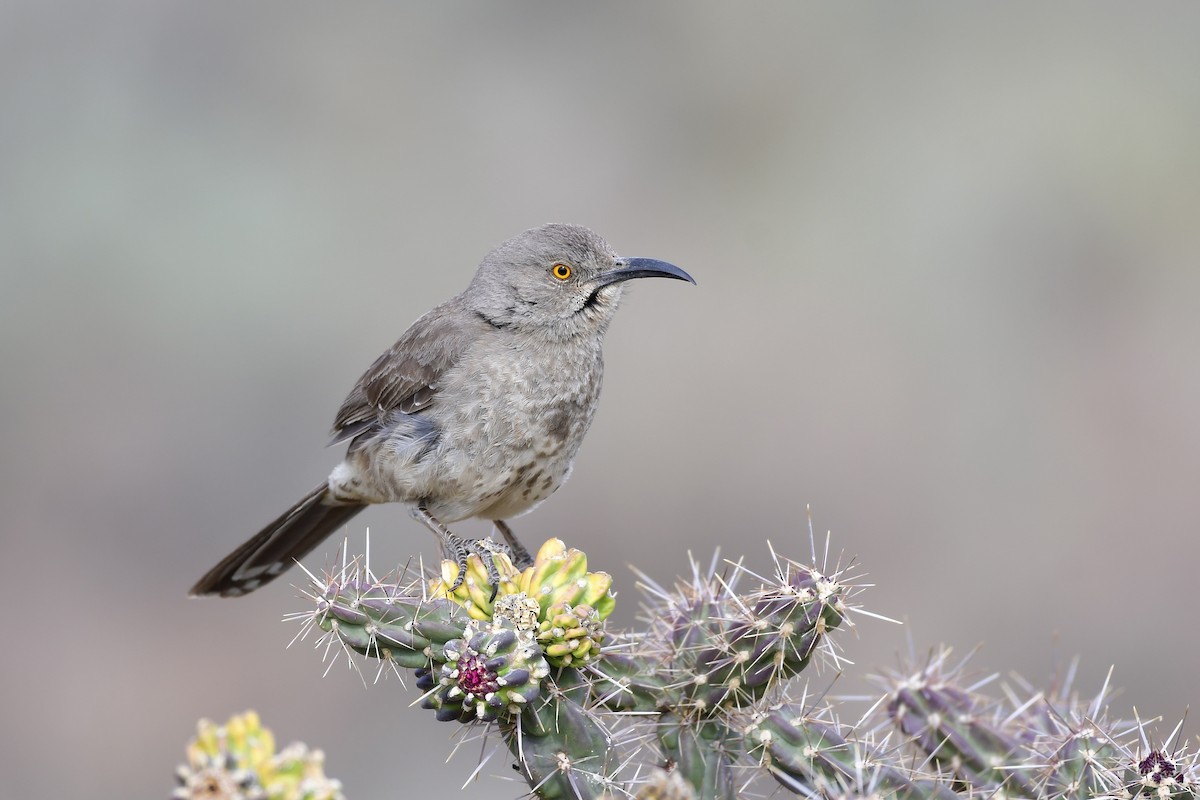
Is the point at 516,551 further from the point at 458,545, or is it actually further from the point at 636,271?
the point at 636,271

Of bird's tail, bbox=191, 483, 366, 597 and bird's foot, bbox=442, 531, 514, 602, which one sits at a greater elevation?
bird's foot, bbox=442, 531, 514, 602

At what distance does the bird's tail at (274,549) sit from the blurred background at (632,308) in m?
1.90

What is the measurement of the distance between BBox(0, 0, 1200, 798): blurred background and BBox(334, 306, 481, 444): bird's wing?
2.17m

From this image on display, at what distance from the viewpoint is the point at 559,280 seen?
4.52 metres

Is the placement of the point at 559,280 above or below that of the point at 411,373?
above

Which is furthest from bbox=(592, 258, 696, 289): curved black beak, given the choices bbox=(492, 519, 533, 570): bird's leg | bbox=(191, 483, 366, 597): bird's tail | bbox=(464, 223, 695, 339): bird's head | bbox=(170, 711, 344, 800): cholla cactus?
bbox=(170, 711, 344, 800): cholla cactus

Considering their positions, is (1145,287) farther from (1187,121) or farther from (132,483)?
(132,483)

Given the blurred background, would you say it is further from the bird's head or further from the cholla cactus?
the cholla cactus

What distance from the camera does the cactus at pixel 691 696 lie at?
2660mm

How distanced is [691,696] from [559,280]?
2053 millimetres

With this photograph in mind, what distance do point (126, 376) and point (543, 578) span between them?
7.50m

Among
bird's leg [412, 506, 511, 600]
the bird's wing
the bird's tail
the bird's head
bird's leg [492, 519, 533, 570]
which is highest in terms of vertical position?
the bird's head

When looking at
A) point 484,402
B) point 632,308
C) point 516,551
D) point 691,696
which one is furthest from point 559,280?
point 632,308

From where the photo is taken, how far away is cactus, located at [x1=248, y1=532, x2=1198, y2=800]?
2.66 meters
